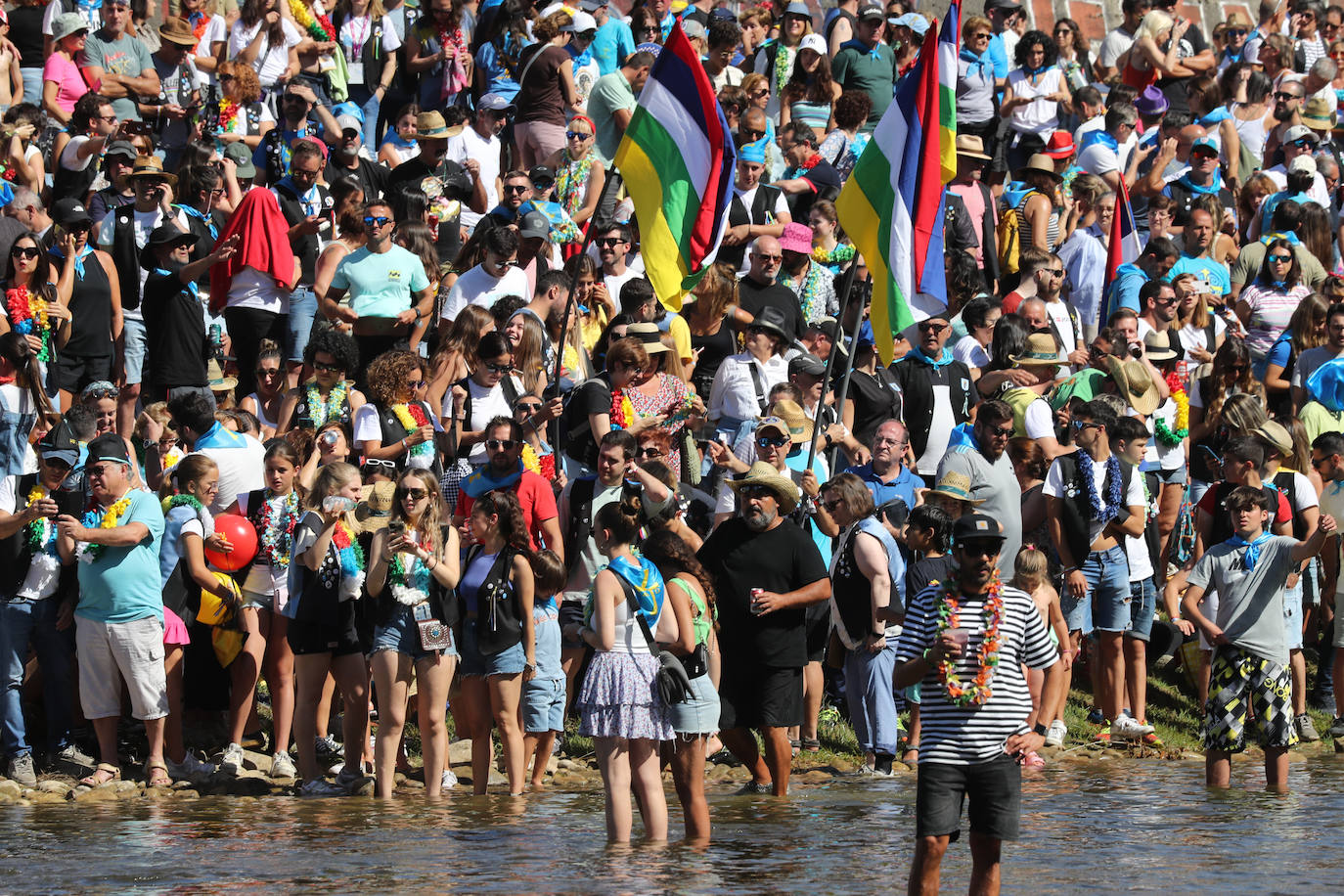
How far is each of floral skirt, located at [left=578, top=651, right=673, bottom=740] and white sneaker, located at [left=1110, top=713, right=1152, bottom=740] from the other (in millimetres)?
4823

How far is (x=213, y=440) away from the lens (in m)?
12.4

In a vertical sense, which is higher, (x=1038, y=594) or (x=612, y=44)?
(x=612, y=44)

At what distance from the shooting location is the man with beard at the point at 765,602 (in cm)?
1091

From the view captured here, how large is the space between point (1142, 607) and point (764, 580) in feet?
12.2

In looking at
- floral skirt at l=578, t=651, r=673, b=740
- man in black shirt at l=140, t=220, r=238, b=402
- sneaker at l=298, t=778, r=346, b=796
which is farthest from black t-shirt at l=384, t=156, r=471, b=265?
floral skirt at l=578, t=651, r=673, b=740

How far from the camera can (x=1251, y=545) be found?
1139 cm

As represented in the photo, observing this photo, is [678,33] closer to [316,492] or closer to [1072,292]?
[316,492]

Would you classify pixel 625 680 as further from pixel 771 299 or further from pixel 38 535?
pixel 771 299

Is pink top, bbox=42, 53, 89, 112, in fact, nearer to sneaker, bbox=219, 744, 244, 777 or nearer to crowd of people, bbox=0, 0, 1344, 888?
crowd of people, bbox=0, 0, 1344, 888

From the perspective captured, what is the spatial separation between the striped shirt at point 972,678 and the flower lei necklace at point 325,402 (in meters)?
6.04

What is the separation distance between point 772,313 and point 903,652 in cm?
598

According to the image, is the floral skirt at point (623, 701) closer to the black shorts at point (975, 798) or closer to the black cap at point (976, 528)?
the black shorts at point (975, 798)

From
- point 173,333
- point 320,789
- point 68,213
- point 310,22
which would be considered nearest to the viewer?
point 320,789

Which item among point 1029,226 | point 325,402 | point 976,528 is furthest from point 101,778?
point 1029,226
